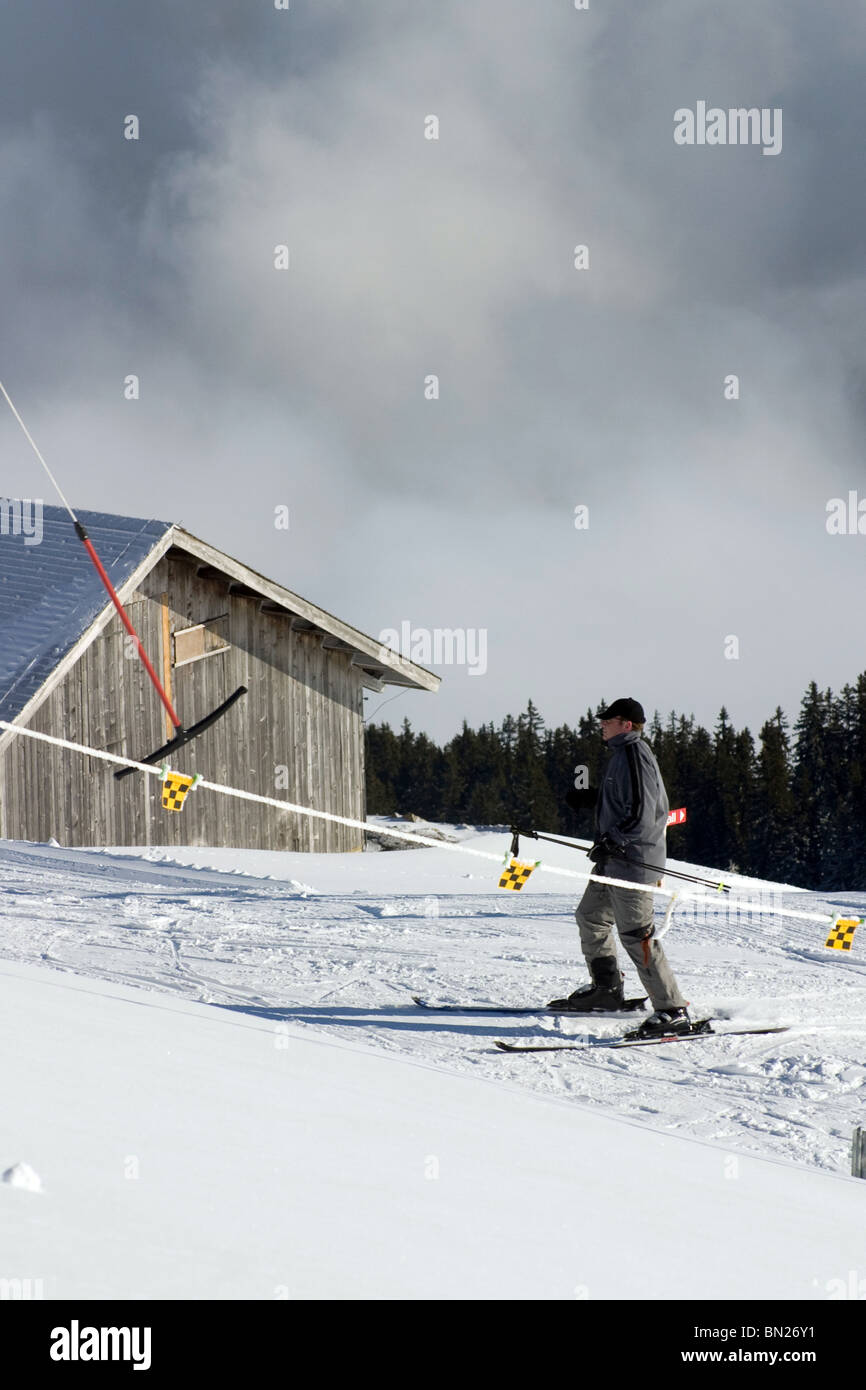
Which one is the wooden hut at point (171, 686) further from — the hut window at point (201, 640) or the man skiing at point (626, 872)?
the man skiing at point (626, 872)

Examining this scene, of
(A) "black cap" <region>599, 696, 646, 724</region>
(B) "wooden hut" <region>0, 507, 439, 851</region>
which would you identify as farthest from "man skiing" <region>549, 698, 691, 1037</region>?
(B) "wooden hut" <region>0, 507, 439, 851</region>

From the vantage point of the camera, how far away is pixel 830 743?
243ft

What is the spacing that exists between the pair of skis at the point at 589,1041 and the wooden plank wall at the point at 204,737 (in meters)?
9.20

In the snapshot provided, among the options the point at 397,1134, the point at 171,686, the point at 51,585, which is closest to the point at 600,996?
the point at 397,1134

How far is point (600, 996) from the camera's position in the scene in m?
6.71

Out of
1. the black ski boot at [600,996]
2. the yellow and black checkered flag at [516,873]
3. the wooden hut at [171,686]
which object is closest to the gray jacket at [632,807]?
the yellow and black checkered flag at [516,873]

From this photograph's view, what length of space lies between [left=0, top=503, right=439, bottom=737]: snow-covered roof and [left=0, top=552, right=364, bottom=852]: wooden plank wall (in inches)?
21.5

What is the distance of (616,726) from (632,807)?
481 mm

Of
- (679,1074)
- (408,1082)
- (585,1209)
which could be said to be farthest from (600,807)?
(585,1209)

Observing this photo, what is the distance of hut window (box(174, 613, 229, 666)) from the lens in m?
16.5

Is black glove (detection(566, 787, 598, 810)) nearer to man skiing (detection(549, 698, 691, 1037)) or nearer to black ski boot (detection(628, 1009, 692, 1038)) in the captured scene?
man skiing (detection(549, 698, 691, 1037))

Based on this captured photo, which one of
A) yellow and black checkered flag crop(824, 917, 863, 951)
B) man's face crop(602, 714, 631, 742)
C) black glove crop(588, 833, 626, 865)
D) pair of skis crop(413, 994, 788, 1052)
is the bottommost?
pair of skis crop(413, 994, 788, 1052)

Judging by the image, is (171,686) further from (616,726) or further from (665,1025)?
(665,1025)
